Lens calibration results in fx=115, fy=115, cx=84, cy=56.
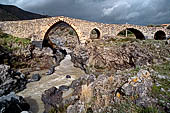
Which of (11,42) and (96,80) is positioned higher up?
(11,42)

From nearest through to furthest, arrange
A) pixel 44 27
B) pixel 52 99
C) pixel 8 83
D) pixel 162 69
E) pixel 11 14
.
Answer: pixel 162 69 → pixel 52 99 → pixel 8 83 → pixel 44 27 → pixel 11 14

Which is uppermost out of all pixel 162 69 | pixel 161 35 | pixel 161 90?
pixel 161 35

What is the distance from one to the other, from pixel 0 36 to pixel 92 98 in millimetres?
20328

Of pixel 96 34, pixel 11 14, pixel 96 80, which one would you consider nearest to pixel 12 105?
pixel 96 80

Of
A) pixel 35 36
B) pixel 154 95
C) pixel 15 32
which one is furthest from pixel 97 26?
pixel 154 95

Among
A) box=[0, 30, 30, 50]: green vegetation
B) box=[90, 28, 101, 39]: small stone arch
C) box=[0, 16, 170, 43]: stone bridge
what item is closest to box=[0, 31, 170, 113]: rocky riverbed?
box=[0, 30, 30, 50]: green vegetation

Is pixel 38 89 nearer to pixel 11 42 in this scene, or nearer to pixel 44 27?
pixel 11 42

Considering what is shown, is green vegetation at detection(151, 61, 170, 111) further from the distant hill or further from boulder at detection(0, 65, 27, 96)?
the distant hill

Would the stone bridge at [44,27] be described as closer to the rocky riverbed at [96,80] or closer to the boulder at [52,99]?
the rocky riverbed at [96,80]

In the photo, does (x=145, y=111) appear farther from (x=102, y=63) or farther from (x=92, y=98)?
(x=102, y=63)

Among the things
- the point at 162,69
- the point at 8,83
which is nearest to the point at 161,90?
the point at 162,69

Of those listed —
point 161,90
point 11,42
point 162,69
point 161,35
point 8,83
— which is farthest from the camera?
point 161,35

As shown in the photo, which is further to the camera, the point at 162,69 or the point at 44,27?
the point at 44,27

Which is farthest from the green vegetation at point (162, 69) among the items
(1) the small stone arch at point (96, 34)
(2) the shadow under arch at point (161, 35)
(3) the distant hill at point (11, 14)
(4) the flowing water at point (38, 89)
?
(3) the distant hill at point (11, 14)
